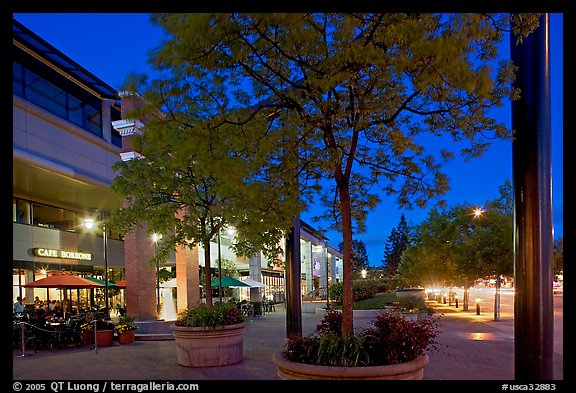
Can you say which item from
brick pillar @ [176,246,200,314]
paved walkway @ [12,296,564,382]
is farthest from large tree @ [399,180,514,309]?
brick pillar @ [176,246,200,314]

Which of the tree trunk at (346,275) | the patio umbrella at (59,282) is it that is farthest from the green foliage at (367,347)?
the patio umbrella at (59,282)

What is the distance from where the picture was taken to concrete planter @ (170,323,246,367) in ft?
38.7

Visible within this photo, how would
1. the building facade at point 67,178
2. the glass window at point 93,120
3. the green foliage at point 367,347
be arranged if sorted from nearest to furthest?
the green foliage at point 367,347, the building facade at point 67,178, the glass window at point 93,120

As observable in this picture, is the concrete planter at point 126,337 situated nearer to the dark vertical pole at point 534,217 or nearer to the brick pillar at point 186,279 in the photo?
the brick pillar at point 186,279

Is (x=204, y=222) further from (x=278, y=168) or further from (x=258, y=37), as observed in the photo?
(x=258, y=37)

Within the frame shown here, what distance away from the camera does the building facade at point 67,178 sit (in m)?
22.3

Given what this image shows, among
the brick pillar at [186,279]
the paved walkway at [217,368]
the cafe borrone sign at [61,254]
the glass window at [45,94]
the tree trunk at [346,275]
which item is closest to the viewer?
Answer: the tree trunk at [346,275]

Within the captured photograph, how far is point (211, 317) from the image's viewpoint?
1231 centimetres

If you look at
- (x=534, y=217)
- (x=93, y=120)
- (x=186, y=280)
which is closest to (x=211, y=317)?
(x=534, y=217)

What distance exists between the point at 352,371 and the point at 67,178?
21415 millimetres

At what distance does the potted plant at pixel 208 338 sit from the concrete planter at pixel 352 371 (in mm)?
5141

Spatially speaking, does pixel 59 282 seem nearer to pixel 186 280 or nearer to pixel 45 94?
pixel 186 280

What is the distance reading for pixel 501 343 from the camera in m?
15.7
